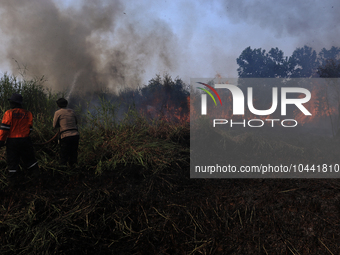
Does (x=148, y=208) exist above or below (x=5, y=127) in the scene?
below

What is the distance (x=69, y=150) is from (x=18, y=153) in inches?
37.5

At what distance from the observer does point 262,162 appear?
656 centimetres

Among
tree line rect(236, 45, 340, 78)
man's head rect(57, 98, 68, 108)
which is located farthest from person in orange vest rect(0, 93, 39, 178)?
tree line rect(236, 45, 340, 78)

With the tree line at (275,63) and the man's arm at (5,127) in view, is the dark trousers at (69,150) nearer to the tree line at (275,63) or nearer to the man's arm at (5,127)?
the man's arm at (5,127)

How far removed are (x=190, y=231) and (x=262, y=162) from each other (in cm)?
379

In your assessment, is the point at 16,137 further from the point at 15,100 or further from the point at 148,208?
the point at 148,208

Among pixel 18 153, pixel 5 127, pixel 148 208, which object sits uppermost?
pixel 5 127

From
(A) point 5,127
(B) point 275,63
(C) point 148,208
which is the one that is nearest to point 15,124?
(A) point 5,127

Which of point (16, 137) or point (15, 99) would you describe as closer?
point (16, 137)

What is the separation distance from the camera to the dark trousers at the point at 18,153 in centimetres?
476

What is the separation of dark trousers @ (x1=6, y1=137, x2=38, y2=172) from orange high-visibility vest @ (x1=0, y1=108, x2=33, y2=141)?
118 millimetres

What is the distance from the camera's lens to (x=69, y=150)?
5305 millimetres

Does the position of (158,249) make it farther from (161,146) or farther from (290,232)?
(161,146)

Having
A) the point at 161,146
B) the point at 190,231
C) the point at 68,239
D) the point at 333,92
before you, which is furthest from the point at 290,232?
the point at 333,92
